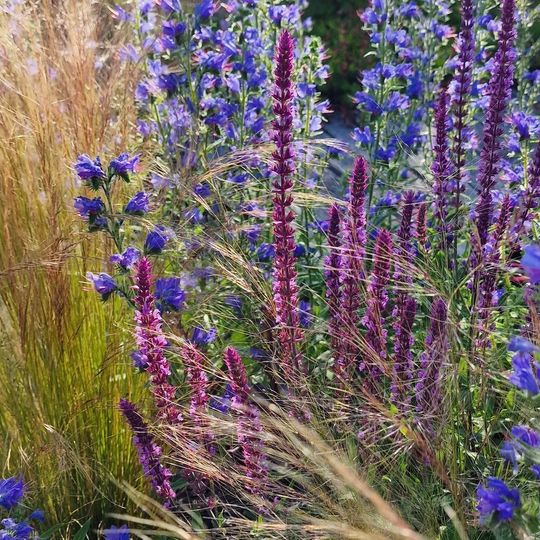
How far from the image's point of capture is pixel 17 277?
2592 mm

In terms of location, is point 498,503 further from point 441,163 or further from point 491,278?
Result: point 441,163

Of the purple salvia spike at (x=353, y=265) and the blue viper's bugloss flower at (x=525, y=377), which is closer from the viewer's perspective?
the blue viper's bugloss flower at (x=525, y=377)

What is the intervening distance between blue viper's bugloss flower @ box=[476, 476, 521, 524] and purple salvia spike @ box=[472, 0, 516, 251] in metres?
1.06

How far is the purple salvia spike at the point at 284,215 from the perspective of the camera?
2.09 m

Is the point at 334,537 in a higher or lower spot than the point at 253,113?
lower

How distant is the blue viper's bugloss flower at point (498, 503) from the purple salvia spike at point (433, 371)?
1.63ft

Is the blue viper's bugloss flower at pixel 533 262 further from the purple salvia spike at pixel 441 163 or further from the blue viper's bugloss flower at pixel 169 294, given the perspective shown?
the blue viper's bugloss flower at pixel 169 294

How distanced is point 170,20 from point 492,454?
1.97m

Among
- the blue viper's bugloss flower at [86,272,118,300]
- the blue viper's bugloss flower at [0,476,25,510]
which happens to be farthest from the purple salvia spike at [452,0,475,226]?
the blue viper's bugloss flower at [0,476,25,510]

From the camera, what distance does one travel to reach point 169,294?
2396mm

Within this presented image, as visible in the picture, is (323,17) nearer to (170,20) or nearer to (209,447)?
(170,20)

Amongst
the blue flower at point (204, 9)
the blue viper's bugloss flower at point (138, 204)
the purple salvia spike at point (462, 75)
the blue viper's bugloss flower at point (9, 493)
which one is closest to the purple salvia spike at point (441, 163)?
the purple salvia spike at point (462, 75)

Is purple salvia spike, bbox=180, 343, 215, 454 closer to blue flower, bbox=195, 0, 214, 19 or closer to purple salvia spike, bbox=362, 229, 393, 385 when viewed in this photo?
purple salvia spike, bbox=362, 229, 393, 385

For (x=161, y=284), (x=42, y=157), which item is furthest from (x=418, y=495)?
(x=42, y=157)
